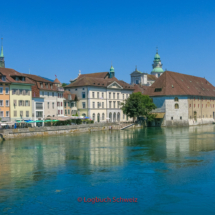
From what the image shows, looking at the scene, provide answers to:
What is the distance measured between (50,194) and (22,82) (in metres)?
44.0

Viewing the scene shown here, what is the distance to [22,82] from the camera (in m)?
62.8

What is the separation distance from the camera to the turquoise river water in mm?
19469

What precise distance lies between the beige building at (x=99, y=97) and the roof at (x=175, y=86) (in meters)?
8.70

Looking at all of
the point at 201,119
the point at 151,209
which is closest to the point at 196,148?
the point at 151,209

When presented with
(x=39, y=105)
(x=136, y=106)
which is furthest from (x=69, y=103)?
(x=136, y=106)

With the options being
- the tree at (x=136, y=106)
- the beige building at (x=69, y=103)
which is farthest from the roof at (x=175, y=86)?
the beige building at (x=69, y=103)

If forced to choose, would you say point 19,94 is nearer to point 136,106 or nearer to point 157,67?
point 136,106

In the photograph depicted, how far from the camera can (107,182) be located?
945 inches

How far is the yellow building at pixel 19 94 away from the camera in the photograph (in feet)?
201

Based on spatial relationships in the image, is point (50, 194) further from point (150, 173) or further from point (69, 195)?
point (150, 173)

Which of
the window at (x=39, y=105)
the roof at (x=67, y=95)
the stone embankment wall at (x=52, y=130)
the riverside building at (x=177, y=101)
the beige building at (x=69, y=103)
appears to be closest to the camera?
the stone embankment wall at (x=52, y=130)

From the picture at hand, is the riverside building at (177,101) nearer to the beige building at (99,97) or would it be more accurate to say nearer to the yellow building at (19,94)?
the beige building at (99,97)

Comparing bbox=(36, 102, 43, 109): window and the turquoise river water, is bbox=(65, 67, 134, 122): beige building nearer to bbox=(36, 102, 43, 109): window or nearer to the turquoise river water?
bbox=(36, 102, 43, 109): window

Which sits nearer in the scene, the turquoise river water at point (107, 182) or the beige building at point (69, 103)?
the turquoise river water at point (107, 182)
